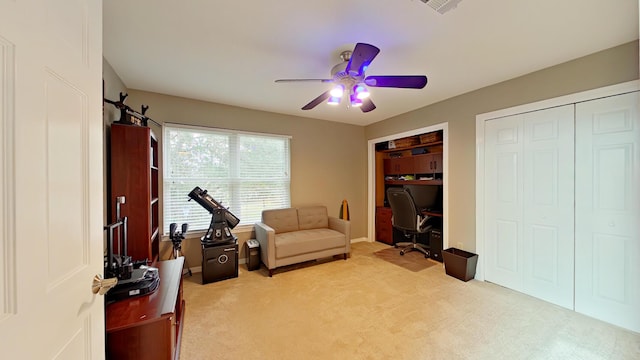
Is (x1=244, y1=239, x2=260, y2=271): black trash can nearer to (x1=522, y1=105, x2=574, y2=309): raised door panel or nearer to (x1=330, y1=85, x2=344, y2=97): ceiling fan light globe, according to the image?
(x1=330, y1=85, x2=344, y2=97): ceiling fan light globe

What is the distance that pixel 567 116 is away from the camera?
2.44m

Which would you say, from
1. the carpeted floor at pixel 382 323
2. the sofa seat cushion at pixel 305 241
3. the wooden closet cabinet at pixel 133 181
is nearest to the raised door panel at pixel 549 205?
the carpeted floor at pixel 382 323

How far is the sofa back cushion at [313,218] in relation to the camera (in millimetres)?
4098

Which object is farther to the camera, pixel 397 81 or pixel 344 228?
pixel 344 228

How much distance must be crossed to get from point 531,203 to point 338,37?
8.85 feet

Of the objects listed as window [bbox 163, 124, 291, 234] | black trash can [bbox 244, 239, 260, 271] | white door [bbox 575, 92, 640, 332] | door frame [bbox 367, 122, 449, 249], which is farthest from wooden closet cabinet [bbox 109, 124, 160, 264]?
white door [bbox 575, 92, 640, 332]

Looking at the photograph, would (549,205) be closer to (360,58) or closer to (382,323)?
(382,323)

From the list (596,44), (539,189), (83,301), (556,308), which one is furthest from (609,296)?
(83,301)

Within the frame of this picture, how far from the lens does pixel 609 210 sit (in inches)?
86.6

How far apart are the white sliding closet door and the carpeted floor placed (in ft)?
0.82

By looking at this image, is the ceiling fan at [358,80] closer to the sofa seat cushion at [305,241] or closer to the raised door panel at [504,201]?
the raised door panel at [504,201]

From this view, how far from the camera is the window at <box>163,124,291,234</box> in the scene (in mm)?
3352

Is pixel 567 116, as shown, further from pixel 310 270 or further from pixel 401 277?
pixel 310 270

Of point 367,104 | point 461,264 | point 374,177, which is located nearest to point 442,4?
point 367,104
